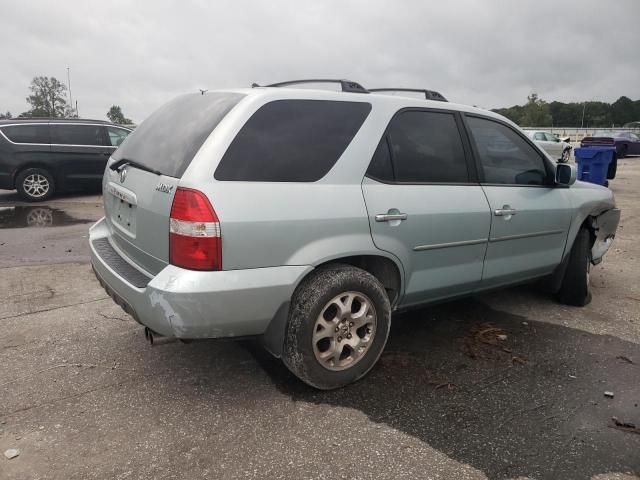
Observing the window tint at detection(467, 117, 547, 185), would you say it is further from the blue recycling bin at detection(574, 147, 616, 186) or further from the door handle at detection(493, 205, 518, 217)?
the blue recycling bin at detection(574, 147, 616, 186)

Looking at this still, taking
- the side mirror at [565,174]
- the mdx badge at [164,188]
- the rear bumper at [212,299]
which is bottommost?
the rear bumper at [212,299]

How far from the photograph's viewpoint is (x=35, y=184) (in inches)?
407

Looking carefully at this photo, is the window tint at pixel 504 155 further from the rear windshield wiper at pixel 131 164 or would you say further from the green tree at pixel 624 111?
the green tree at pixel 624 111

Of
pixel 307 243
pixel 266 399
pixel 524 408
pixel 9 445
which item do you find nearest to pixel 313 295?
pixel 307 243

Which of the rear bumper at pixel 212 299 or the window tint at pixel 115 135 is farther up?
the window tint at pixel 115 135

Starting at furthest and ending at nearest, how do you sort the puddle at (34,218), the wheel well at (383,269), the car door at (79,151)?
1. the car door at (79,151)
2. the puddle at (34,218)
3. the wheel well at (383,269)

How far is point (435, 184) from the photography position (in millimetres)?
3289

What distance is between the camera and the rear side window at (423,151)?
3107 millimetres

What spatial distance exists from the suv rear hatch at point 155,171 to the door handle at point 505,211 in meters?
1.93

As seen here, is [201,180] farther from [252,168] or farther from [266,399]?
[266,399]

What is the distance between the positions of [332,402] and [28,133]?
9.94 m

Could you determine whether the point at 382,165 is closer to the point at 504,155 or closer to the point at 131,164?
the point at 504,155

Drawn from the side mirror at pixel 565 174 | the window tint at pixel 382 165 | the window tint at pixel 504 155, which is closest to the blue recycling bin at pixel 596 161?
the side mirror at pixel 565 174

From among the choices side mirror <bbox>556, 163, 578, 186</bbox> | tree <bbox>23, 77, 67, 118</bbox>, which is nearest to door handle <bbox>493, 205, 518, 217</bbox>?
side mirror <bbox>556, 163, 578, 186</bbox>
